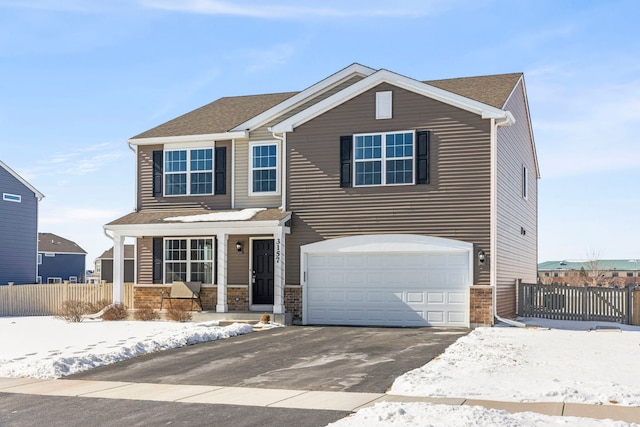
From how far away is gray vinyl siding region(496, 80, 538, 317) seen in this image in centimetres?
2155

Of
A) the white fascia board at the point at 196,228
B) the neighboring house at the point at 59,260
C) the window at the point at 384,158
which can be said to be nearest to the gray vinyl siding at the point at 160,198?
the white fascia board at the point at 196,228

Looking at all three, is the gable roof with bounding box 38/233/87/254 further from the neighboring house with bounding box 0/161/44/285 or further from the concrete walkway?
the concrete walkway

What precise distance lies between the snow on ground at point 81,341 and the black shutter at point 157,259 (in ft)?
7.25

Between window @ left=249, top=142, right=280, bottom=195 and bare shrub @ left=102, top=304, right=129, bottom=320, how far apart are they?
18.7 ft

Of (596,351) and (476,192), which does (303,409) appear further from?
(476,192)

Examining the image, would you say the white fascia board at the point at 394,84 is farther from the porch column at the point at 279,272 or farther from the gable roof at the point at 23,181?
the gable roof at the point at 23,181

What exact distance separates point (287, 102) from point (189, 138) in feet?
11.6

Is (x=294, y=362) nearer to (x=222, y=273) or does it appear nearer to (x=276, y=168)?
(x=222, y=273)

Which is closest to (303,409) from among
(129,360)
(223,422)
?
(223,422)

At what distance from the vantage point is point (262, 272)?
23484mm

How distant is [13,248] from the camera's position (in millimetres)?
37312

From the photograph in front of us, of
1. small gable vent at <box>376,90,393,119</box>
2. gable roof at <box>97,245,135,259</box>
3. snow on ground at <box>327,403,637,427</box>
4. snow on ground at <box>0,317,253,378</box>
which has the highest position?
small gable vent at <box>376,90,393,119</box>

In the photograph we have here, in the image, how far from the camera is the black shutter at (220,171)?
24219 mm

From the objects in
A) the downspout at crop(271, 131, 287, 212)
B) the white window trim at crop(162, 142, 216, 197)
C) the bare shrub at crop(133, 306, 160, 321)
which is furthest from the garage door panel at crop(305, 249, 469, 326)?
the bare shrub at crop(133, 306, 160, 321)
